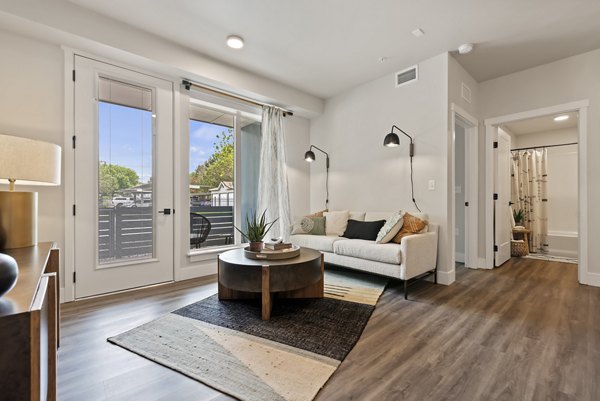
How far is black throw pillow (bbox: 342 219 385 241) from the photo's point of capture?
3655 millimetres

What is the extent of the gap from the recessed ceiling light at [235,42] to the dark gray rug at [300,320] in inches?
106

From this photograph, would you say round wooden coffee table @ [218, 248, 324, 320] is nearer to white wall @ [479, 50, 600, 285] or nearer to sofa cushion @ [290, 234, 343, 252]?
sofa cushion @ [290, 234, 343, 252]

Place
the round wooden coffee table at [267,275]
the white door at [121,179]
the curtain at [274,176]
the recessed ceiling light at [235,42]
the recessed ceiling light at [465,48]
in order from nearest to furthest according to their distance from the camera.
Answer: the round wooden coffee table at [267,275] → the white door at [121,179] → the recessed ceiling light at [235,42] → the recessed ceiling light at [465,48] → the curtain at [274,176]

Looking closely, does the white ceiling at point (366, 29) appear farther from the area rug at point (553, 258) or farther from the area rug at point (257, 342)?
the area rug at point (553, 258)

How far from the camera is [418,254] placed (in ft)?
10.1

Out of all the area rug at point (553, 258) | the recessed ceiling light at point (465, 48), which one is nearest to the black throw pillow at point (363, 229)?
the recessed ceiling light at point (465, 48)

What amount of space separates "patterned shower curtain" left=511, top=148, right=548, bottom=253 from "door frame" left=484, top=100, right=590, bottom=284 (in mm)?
2266

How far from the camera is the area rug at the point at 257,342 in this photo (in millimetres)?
1562

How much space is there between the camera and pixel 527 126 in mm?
5492

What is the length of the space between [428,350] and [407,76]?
3.32 metres

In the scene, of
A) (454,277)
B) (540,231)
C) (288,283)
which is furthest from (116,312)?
(540,231)

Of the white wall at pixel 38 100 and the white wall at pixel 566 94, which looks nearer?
the white wall at pixel 38 100

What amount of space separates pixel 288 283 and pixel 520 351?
5.37ft

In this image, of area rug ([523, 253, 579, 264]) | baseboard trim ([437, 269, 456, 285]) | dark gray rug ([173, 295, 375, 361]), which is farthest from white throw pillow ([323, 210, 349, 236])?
area rug ([523, 253, 579, 264])
